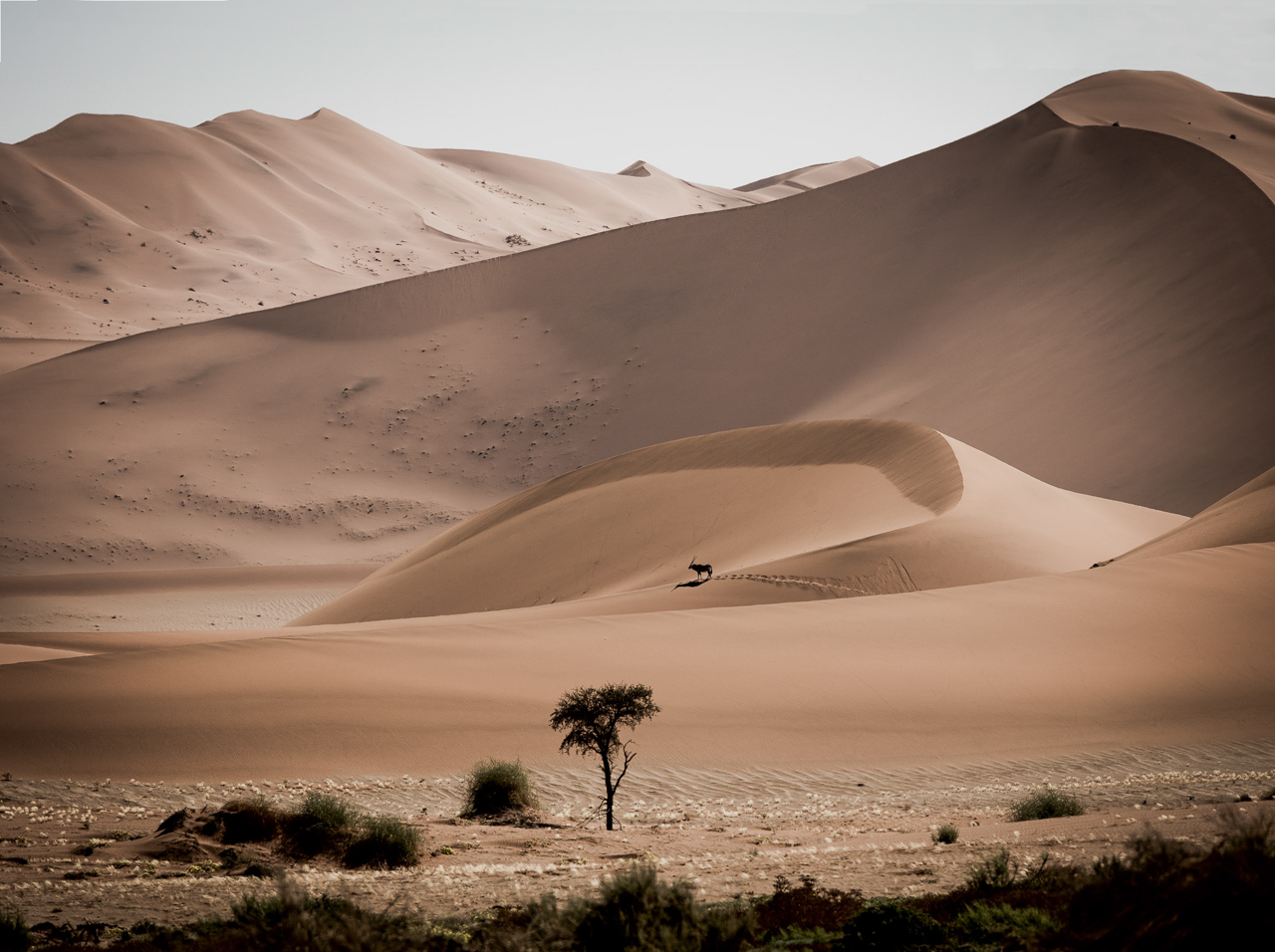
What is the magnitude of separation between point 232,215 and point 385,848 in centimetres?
11337

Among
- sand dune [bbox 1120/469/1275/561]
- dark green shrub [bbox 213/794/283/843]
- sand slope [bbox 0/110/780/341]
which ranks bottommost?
dark green shrub [bbox 213/794/283/843]

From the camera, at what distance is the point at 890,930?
550cm

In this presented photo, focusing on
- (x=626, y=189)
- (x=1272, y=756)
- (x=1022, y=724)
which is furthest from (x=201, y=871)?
(x=626, y=189)

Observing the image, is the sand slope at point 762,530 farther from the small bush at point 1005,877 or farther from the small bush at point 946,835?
the small bush at point 1005,877

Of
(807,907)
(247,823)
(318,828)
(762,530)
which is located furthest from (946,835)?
(762,530)

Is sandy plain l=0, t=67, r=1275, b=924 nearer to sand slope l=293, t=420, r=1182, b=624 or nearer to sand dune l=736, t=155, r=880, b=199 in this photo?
sand slope l=293, t=420, r=1182, b=624

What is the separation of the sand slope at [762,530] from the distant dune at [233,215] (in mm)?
65181

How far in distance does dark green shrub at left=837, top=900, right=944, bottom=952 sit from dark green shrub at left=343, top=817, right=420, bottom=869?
4.32 m

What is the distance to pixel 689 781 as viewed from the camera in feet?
42.1

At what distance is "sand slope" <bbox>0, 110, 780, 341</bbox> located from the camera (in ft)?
307

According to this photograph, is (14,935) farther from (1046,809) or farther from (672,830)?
(1046,809)

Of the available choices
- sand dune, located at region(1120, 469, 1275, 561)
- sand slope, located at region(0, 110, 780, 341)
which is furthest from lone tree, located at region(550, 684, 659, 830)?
sand slope, located at region(0, 110, 780, 341)

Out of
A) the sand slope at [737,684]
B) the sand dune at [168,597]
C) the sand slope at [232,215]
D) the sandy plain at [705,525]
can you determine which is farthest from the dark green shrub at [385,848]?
the sand slope at [232,215]

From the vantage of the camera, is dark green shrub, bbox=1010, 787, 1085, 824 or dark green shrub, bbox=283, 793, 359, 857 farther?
dark green shrub, bbox=1010, 787, 1085, 824
